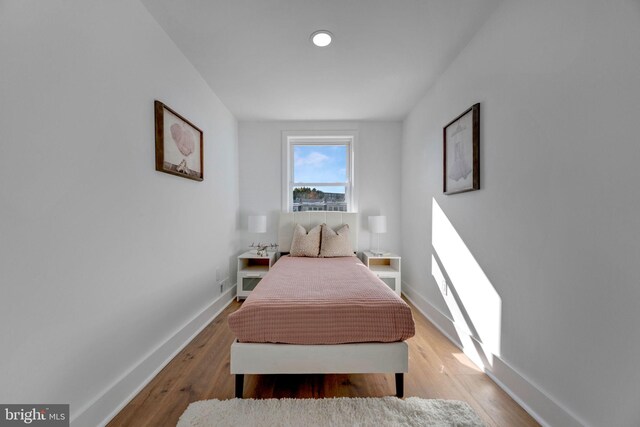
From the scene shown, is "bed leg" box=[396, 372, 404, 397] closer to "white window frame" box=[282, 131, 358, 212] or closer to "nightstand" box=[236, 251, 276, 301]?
"nightstand" box=[236, 251, 276, 301]

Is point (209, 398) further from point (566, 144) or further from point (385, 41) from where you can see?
point (385, 41)

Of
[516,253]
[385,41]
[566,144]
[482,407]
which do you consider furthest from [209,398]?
[385,41]

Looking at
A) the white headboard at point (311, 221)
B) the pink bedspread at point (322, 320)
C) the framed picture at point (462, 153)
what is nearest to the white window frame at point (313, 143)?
the white headboard at point (311, 221)

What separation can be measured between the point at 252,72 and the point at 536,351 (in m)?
3.02

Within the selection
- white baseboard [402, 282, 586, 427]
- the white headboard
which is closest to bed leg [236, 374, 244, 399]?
white baseboard [402, 282, 586, 427]

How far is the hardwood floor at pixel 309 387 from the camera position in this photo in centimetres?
146

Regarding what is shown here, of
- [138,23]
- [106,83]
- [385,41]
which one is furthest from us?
[385,41]

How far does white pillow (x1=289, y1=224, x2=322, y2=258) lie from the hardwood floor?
148cm

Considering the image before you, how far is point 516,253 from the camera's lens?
1605 millimetres

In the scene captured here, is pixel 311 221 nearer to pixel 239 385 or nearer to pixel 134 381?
pixel 239 385

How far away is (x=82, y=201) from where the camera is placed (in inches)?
50.9

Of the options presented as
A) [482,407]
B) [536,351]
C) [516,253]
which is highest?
[516,253]

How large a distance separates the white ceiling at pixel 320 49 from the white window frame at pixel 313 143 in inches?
27.5

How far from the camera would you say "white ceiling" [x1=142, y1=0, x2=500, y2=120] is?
1.75m
